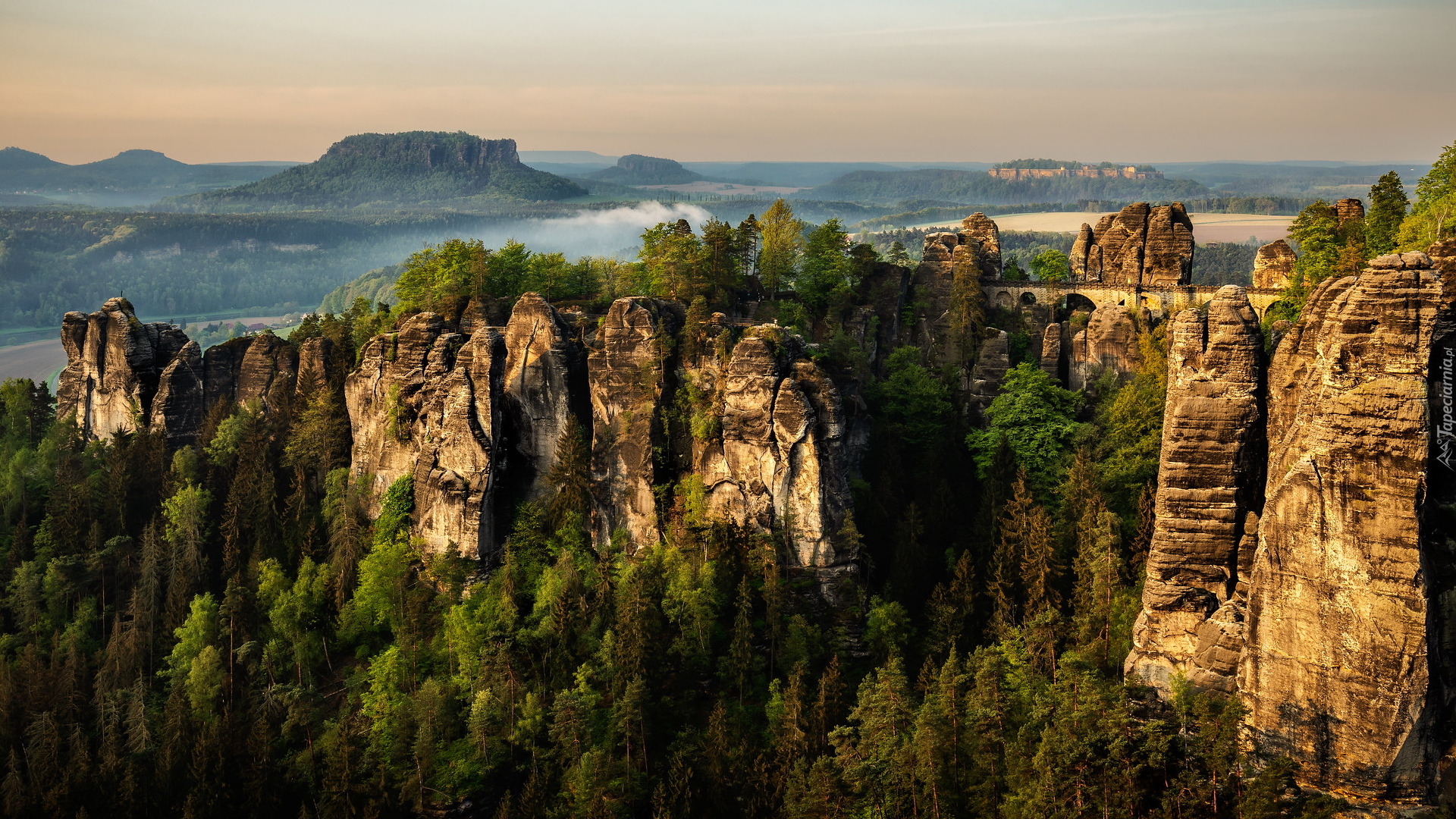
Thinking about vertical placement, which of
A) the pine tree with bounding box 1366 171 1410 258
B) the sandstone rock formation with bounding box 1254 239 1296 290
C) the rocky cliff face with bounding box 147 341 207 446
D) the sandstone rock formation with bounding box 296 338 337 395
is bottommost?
the rocky cliff face with bounding box 147 341 207 446

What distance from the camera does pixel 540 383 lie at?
54656mm

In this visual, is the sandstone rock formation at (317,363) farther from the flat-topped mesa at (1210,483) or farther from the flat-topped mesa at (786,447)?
the flat-topped mesa at (1210,483)

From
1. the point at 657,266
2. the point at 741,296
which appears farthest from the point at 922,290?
the point at 657,266

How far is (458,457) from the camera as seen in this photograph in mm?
53500

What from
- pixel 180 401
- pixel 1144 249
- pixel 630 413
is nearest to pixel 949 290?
pixel 1144 249

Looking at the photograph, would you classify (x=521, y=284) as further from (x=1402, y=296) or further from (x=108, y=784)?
(x=1402, y=296)

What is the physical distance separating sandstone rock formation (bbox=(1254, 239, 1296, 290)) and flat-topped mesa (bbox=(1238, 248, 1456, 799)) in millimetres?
36313

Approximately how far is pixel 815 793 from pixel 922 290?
40769mm

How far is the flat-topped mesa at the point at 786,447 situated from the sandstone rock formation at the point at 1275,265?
31.3 meters

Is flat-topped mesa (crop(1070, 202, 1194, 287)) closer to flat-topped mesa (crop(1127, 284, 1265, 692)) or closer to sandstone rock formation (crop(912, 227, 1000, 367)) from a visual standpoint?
sandstone rock formation (crop(912, 227, 1000, 367))

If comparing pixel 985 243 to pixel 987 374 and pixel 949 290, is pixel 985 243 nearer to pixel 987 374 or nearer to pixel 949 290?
pixel 949 290

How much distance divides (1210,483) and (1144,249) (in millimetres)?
40655

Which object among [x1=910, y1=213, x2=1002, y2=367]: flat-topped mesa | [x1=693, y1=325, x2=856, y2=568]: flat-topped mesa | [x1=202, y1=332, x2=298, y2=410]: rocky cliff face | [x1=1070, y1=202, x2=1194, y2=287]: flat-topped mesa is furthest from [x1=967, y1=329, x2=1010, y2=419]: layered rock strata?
[x1=202, y1=332, x2=298, y2=410]: rocky cliff face

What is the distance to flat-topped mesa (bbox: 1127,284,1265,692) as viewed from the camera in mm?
34125
